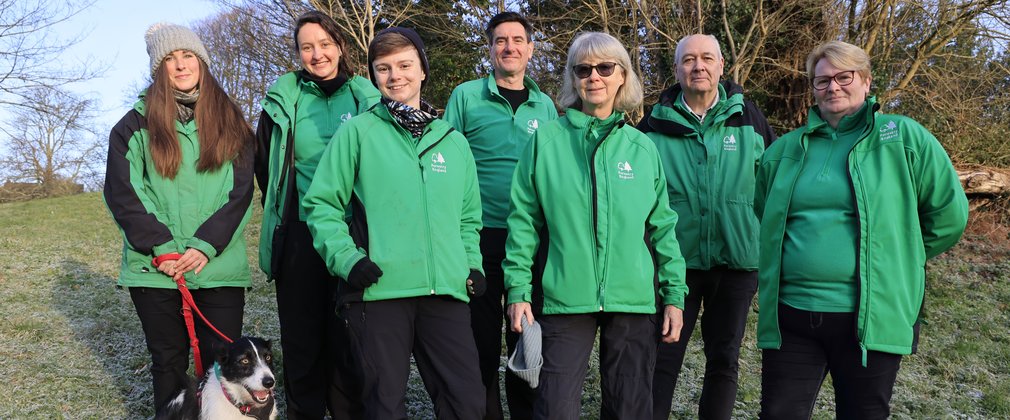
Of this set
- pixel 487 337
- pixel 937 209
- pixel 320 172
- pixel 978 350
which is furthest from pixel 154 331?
pixel 978 350

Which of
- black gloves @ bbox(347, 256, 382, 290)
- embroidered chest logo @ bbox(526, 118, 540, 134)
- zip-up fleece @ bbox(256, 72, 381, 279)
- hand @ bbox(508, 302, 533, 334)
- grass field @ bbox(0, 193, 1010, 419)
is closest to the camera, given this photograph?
black gloves @ bbox(347, 256, 382, 290)

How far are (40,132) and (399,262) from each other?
74.9ft

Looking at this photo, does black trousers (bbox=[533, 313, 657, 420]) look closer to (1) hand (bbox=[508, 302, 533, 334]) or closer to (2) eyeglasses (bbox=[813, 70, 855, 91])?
(1) hand (bbox=[508, 302, 533, 334])

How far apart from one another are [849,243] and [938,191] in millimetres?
406

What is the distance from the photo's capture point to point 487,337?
13.1 feet

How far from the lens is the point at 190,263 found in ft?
11.3

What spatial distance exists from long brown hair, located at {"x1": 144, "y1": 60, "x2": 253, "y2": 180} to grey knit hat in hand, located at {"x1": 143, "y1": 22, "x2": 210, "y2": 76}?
0.06 m

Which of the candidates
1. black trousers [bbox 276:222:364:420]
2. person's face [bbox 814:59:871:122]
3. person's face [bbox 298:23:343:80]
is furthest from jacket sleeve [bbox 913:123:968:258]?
person's face [bbox 298:23:343:80]

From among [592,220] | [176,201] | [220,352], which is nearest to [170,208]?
[176,201]

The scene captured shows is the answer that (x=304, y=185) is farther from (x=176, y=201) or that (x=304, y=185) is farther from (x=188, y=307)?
(x=188, y=307)

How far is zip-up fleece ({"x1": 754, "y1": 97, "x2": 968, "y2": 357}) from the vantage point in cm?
284

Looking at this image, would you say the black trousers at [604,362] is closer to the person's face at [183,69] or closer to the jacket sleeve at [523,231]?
the jacket sleeve at [523,231]

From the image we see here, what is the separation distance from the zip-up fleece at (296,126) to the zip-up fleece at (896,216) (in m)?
2.35

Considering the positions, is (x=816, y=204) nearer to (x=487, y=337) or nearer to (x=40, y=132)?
(x=487, y=337)
